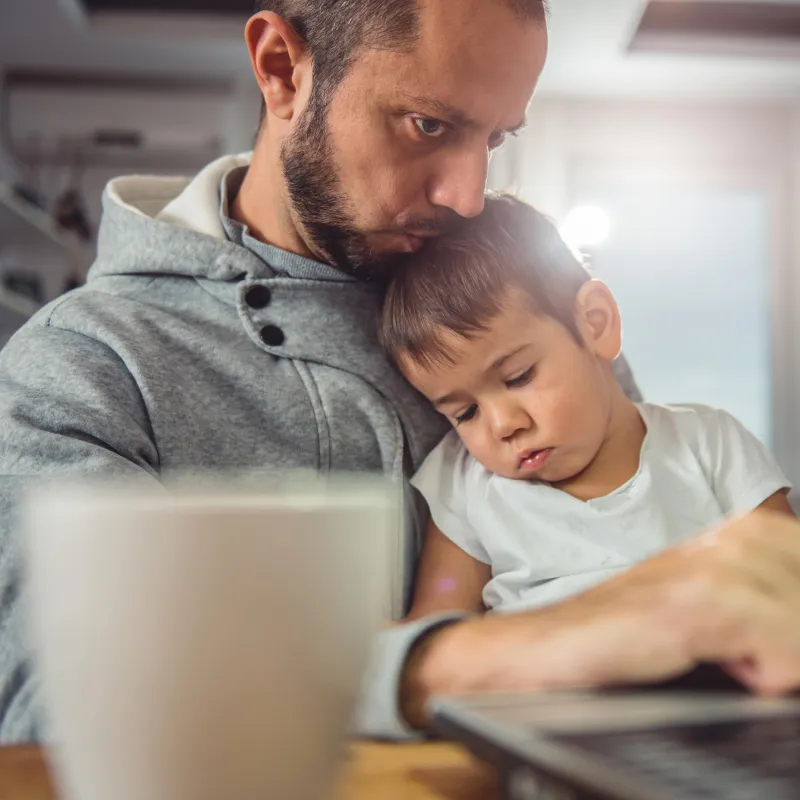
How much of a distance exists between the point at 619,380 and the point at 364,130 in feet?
1.69

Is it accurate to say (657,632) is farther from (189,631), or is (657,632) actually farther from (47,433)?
(47,433)

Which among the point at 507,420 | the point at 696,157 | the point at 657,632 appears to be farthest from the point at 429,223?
the point at 696,157

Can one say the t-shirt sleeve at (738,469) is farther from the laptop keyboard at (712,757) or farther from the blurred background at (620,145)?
the blurred background at (620,145)

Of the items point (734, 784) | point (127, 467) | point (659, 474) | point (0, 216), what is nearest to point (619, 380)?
point (659, 474)

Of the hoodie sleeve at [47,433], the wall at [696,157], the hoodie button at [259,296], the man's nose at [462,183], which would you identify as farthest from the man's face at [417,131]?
the wall at [696,157]

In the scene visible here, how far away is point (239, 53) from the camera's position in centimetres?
439

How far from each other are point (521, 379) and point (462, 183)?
10.3 inches

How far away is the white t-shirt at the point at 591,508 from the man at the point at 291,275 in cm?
8

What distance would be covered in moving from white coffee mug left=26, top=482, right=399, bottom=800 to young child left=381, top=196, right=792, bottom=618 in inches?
29.0

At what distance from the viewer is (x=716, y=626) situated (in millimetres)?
496

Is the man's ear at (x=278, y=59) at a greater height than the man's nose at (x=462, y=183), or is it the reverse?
the man's ear at (x=278, y=59)

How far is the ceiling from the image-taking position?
402 centimetres

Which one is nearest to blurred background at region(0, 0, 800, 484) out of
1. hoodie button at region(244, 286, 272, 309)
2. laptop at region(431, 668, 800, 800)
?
hoodie button at region(244, 286, 272, 309)

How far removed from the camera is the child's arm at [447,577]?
3.60 feet
